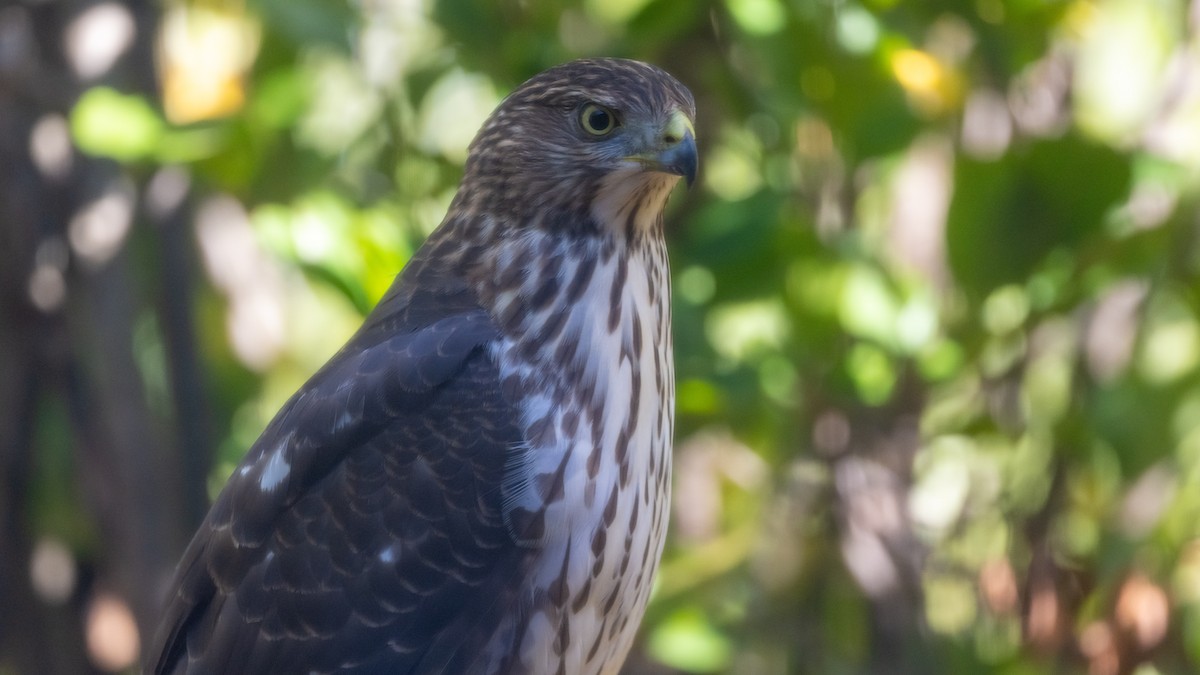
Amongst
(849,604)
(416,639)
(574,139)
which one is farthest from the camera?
(849,604)

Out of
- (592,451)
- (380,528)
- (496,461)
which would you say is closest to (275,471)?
(380,528)

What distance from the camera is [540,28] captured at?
3012 millimetres

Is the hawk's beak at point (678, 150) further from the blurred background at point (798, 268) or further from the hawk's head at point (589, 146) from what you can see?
the blurred background at point (798, 268)

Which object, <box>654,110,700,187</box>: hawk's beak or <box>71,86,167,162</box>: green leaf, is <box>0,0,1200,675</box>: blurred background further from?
<box>654,110,700,187</box>: hawk's beak

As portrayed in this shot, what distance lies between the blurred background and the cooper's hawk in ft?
1.28

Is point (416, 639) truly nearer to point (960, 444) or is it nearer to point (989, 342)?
point (989, 342)

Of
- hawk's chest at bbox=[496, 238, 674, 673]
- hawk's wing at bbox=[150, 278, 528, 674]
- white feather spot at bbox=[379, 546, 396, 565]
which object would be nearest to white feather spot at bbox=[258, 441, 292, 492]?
hawk's wing at bbox=[150, 278, 528, 674]

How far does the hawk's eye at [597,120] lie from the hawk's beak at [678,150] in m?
0.11

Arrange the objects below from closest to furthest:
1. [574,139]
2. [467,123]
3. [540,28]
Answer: [574,139]
[540,28]
[467,123]

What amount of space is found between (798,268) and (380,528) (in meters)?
1.11

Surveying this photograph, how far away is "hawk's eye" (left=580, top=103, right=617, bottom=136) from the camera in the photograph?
2.38 m

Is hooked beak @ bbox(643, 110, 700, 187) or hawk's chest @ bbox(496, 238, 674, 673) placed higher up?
hooked beak @ bbox(643, 110, 700, 187)

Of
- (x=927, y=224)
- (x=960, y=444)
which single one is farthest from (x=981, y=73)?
(x=960, y=444)

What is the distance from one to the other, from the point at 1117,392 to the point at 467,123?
1.67 m
